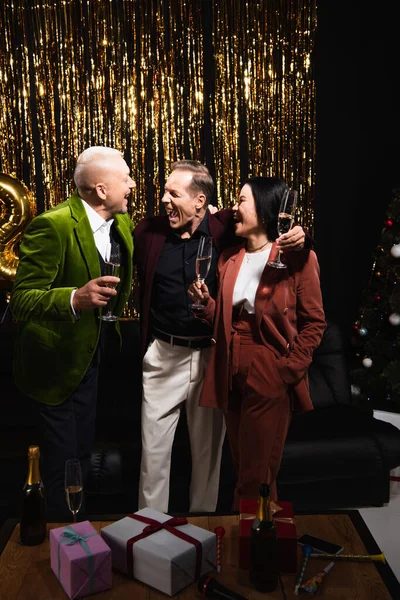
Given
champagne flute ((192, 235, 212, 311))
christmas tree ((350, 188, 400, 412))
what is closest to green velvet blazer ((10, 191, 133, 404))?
champagne flute ((192, 235, 212, 311))

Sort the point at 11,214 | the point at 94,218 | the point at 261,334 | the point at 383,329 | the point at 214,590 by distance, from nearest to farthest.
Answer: the point at 214,590, the point at 261,334, the point at 94,218, the point at 11,214, the point at 383,329

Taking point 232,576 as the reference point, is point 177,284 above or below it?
above

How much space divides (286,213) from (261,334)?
0.46 m

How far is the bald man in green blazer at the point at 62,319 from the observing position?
7.62ft

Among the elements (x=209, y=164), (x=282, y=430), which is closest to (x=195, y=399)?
(x=282, y=430)

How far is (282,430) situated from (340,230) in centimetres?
257

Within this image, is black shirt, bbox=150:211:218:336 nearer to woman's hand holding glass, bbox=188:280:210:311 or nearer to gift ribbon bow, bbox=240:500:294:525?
woman's hand holding glass, bbox=188:280:210:311

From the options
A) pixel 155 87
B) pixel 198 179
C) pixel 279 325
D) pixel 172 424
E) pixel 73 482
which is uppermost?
pixel 155 87

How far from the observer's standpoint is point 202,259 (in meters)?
2.26

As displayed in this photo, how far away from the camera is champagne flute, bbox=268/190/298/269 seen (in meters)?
2.24

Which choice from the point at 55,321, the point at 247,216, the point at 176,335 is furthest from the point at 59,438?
the point at 247,216

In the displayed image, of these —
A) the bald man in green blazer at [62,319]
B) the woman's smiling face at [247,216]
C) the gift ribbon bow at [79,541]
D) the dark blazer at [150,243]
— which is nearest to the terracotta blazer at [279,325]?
the woman's smiling face at [247,216]

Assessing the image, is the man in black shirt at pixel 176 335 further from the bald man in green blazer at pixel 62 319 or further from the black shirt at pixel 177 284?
the bald man in green blazer at pixel 62 319

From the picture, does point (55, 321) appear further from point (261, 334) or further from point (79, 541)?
point (79, 541)
